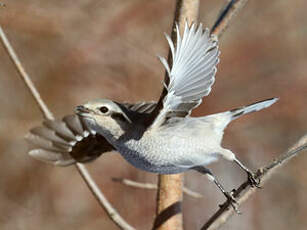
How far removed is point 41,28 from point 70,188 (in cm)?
99

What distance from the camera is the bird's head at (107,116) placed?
1640 millimetres

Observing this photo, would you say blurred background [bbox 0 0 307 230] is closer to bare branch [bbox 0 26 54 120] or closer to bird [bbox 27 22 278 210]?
bird [bbox 27 22 278 210]

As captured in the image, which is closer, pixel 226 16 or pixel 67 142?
pixel 226 16

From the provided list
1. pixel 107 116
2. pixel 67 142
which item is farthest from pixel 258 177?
pixel 67 142

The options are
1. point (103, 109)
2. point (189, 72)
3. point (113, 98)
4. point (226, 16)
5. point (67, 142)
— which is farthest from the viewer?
point (113, 98)

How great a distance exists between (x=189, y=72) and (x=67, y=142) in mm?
682

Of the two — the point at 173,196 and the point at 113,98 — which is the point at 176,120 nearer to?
the point at 173,196

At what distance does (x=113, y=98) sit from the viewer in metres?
3.39

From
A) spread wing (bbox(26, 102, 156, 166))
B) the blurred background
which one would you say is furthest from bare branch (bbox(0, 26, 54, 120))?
the blurred background

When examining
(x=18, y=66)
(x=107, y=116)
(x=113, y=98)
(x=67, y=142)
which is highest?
(x=18, y=66)

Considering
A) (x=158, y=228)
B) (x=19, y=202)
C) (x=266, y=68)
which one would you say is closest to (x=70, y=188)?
(x=19, y=202)

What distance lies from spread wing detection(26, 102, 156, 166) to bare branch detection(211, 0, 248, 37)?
1.70ft

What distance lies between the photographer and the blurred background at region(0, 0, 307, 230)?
3391 millimetres

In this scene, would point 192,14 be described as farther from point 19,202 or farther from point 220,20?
point 19,202
